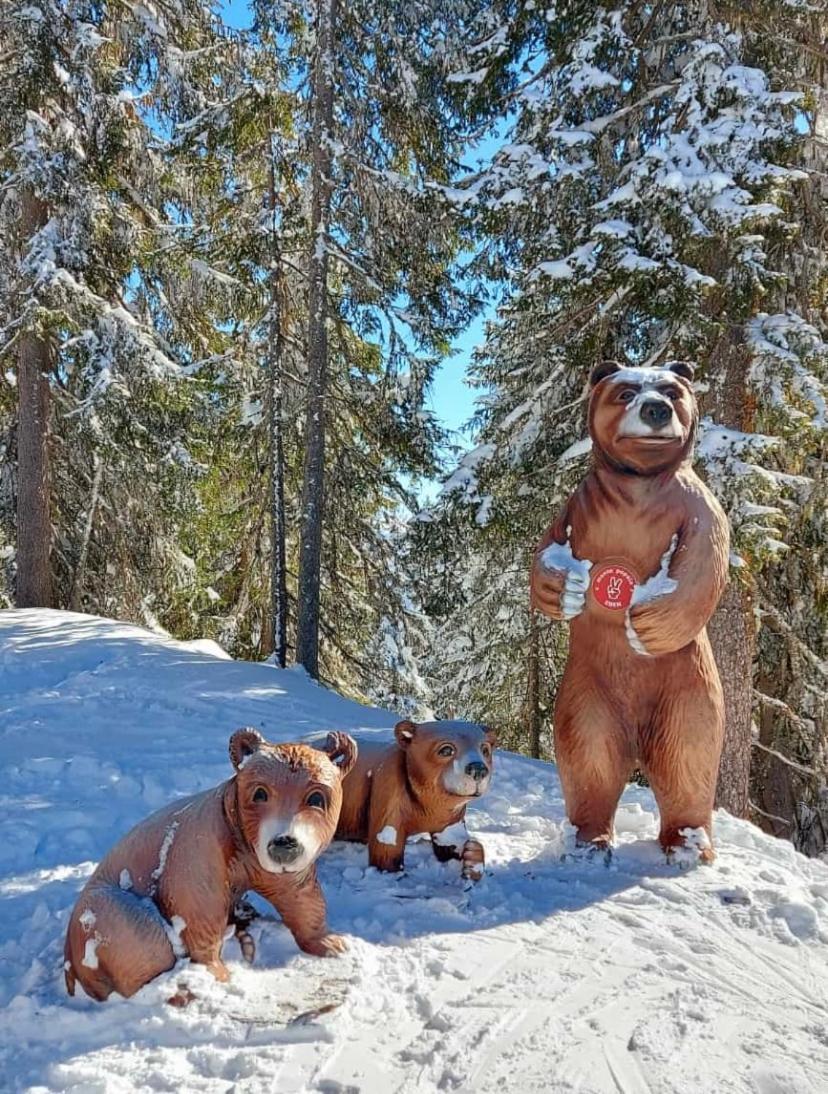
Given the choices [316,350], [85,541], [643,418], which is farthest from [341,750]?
[85,541]

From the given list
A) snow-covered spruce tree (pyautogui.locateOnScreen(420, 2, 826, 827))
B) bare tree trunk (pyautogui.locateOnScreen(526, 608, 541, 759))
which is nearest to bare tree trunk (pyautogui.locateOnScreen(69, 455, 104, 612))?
snow-covered spruce tree (pyautogui.locateOnScreen(420, 2, 826, 827))

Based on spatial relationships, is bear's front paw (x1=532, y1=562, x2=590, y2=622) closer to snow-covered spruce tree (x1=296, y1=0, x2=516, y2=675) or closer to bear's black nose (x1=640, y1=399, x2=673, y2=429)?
bear's black nose (x1=640, y1=399, x2=673, y2=429)

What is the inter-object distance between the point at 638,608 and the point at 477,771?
0.95 metres

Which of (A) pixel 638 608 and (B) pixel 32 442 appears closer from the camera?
(A) pixel 638 608

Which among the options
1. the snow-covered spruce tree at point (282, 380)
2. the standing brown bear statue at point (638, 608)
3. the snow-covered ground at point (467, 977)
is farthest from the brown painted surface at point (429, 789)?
the snow-covered spruce tree at point (282, 380)

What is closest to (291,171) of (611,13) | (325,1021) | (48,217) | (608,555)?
(48,217)

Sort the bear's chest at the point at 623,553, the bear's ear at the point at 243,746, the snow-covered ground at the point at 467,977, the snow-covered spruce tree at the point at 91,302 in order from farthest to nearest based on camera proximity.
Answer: the snow-covered spruce tree at the point at 91,302 < the bear's chest at the point at 623,553 < the bear's ear at the point at 243,746 < the snow-covered ground at the point at 467,977

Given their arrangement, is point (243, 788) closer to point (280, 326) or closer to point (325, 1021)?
point (325, 1021)

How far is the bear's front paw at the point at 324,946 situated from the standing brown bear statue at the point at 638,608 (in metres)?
1.36

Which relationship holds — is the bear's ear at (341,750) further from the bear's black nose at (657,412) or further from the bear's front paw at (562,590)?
the bear's black nose at (657,412)

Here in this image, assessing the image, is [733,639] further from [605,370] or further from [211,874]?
[211,874]

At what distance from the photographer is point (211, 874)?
2.37 meters

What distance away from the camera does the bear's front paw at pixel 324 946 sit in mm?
2539

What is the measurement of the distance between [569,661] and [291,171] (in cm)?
820
